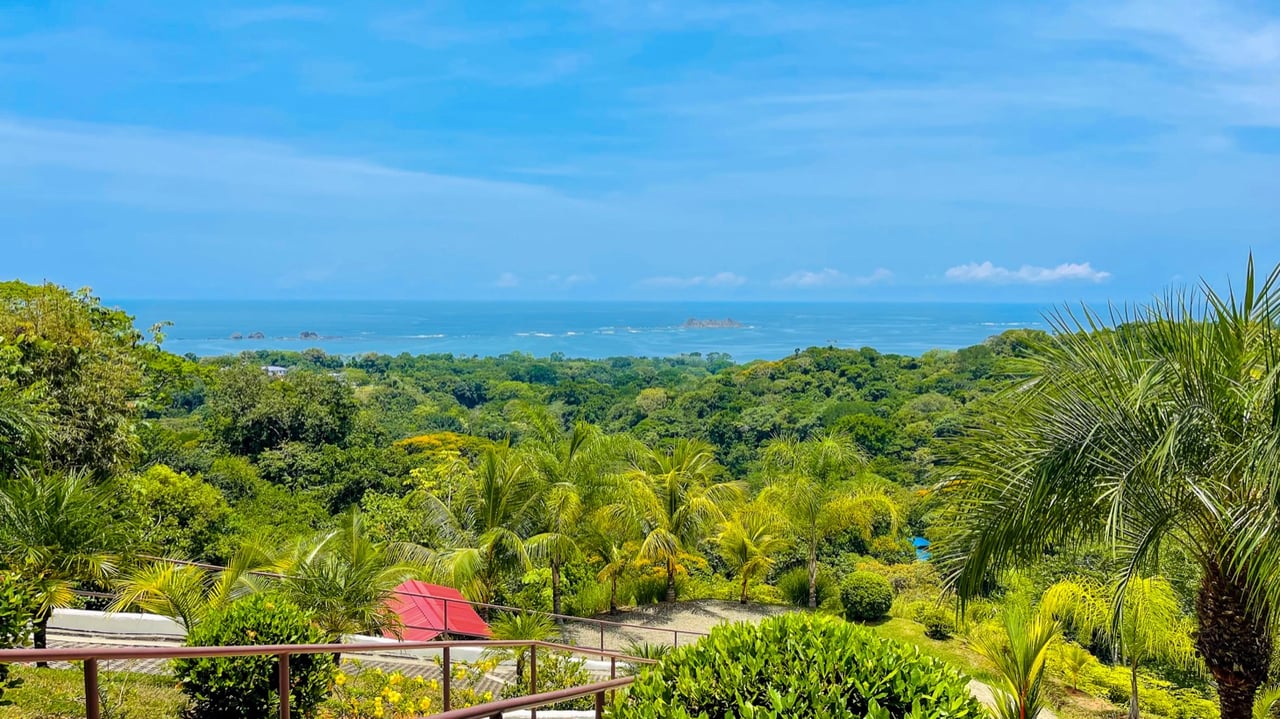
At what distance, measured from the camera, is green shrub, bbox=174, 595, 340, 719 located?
557cm

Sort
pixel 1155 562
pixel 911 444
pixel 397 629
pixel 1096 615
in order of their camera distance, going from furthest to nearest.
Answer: pixel 911 444, pixel 1096 615, pixel 397 629, pixel 1155 562

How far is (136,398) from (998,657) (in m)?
18.0

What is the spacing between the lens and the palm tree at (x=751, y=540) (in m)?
18.2

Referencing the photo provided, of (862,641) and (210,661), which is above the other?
(862,641)

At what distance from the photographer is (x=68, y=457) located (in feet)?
48.8

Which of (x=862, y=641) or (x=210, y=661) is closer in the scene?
(x=862, y=641)

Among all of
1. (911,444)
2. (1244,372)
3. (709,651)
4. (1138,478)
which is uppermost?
(1244,372)

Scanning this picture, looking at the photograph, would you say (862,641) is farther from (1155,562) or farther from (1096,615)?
(1096,615)

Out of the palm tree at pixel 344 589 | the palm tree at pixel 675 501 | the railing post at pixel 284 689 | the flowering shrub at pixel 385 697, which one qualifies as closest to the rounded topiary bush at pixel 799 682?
the railing post at pixel 284 689

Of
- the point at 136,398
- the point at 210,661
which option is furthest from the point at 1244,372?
the point at 136,398

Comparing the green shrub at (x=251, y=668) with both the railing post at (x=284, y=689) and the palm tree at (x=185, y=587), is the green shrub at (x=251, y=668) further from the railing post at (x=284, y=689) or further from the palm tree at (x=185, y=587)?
the railing post at (x=284, y=689)

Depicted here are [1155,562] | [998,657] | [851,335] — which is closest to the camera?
[1155,562]

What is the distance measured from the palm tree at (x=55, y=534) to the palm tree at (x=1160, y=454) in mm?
8029

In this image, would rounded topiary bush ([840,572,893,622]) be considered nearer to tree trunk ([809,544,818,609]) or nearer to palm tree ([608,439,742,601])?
tree trunk ([809,544,818,609])
